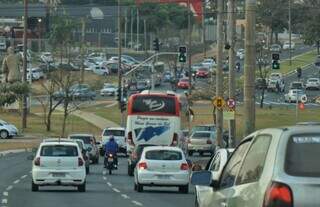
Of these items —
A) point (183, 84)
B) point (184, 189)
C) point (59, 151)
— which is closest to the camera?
point (59, 151)

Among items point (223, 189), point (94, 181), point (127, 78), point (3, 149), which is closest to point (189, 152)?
point (3, 149)

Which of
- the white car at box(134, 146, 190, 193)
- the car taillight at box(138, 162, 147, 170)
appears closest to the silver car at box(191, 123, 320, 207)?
the white car at box(134, 146, 190, 193)

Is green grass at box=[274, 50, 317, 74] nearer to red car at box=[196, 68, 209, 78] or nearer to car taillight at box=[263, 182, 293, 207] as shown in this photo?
red car at box=[196, 68, 209, 78]

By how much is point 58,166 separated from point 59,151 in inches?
24.8

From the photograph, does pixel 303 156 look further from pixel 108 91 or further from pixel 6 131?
pixel 108 91

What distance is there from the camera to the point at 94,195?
31859 millimetres

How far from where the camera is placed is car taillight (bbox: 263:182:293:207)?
8609 mm

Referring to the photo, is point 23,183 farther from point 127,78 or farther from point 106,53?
point 106,53

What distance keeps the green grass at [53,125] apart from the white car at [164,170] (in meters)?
46.3

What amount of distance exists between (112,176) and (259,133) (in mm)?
34181

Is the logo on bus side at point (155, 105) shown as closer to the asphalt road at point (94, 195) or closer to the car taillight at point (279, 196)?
the asphalt road at point (94, 195)

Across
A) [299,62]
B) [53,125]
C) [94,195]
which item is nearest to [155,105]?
[94,195]

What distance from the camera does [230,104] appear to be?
4453 centimetres

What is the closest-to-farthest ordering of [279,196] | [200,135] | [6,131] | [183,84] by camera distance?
[279,196], [200,135], [6,131], [183,84]
